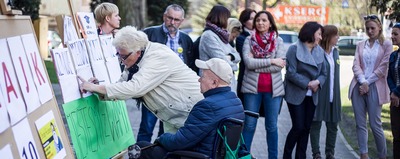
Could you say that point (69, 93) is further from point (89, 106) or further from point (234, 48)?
point (234, 48)

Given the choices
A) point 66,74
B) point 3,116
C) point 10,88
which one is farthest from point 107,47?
point 3,116

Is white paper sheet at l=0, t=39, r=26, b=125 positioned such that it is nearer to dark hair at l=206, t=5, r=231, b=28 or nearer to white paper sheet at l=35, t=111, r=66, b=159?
white paper sheet at l=35, t=111, r=66, b=159

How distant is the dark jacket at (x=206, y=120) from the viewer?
5625 millimetres

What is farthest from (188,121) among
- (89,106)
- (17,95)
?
(17,95)

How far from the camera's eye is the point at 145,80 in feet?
20.0

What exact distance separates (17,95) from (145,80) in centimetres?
175

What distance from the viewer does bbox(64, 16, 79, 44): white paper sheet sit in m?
6.17

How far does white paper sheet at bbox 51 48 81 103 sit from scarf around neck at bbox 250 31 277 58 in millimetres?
3017

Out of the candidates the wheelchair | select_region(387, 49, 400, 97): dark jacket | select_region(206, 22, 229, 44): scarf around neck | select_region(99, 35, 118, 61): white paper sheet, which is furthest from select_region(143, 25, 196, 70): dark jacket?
the wheelchair

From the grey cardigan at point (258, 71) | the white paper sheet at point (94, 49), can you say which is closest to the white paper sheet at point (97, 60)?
the white paper sheet at point (94, 49)

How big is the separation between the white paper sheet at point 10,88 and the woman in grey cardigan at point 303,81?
15.0 ft

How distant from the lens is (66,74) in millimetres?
5863

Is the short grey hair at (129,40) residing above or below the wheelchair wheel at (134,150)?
above

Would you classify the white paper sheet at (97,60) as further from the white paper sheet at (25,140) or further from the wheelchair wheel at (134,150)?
the white paper sheet at (25,140)
